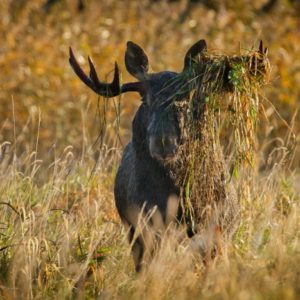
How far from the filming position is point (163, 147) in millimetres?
6223

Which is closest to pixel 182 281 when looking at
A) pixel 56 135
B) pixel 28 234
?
pixel 28 234

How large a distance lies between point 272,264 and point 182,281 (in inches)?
20.3

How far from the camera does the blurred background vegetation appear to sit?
42.8ft

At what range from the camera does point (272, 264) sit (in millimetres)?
5234

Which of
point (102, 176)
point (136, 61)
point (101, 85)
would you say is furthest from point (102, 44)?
point (101, 85)

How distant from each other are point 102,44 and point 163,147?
8709 millimetres

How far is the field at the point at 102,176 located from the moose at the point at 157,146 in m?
0.15

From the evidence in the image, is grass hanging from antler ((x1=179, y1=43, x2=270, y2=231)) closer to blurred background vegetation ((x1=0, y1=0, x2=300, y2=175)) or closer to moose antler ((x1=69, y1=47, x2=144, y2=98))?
moose antler ((x1=69, y1=47, x2=144, y2=98))

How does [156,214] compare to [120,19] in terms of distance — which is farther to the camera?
[120,19]

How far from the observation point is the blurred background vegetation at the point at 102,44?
13047 mm

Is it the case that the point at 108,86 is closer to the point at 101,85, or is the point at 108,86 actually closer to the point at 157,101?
the point at 101,85

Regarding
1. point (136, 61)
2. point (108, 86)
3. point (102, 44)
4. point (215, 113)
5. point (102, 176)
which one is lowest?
point (102, 176)

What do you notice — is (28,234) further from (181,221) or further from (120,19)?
(120,19)

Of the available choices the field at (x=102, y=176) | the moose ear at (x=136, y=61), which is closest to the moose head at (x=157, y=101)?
the moose ear at (x=136, y=61)
